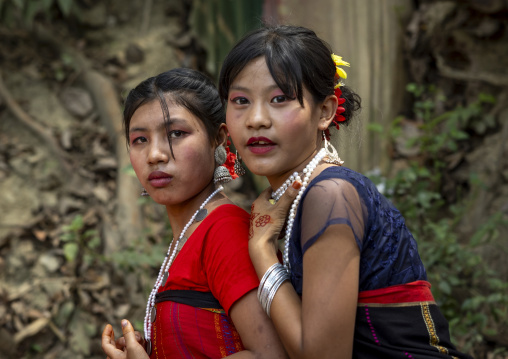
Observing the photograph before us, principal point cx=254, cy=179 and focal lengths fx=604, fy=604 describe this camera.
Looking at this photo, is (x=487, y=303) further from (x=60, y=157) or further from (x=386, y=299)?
(x=60, y=157)

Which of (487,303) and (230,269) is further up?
(230,269)

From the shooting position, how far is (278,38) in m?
1.83

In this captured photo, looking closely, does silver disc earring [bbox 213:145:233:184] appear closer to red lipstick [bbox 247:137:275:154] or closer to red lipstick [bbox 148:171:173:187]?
red lipstick [bbox 148:171:173:187]

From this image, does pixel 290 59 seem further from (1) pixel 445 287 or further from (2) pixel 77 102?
(2) pixel 77 102

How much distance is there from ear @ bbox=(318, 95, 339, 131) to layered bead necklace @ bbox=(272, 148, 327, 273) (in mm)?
79

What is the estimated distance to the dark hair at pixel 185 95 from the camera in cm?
208

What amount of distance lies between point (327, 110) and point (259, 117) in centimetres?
26

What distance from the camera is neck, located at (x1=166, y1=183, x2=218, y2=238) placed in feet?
6.95

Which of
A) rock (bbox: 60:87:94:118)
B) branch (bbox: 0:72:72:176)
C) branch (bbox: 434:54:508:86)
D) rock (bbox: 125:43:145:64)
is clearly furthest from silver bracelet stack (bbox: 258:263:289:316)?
rock (bbox: 125:43:145:64)

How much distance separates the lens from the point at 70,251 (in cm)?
411

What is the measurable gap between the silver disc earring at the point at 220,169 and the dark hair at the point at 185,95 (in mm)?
54

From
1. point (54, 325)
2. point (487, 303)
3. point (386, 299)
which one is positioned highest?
point (386, 299)

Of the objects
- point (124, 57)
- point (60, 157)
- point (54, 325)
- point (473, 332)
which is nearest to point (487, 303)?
point (473, 332)

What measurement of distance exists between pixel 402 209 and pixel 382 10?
1.64 metres
